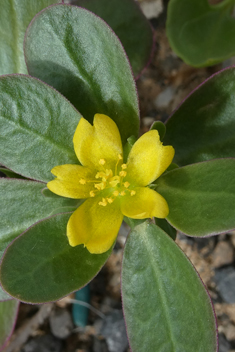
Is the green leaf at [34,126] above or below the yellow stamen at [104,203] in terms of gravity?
above

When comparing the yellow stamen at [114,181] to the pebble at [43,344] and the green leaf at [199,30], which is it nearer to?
the green leaf at [199,30]

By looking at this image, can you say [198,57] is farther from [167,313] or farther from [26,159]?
[167,313]

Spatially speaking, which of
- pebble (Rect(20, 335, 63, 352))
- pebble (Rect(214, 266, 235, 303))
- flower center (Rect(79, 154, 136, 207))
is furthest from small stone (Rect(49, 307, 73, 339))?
flower center (Rect(79, 154, 136, 207))

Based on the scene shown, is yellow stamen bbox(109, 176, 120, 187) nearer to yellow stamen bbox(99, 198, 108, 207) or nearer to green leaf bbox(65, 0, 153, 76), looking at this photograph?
yellow stamen bbox(99, 198, 108, 207)

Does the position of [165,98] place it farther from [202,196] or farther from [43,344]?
[43,344]

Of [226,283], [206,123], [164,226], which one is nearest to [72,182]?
[164,226]

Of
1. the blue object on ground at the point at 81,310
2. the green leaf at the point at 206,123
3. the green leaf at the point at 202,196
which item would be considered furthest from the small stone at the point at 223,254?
the green leaf at the point at 202,196
